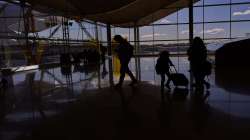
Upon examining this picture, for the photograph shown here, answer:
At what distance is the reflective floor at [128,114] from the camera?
370cm

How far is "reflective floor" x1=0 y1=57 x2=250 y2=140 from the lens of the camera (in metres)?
3.70

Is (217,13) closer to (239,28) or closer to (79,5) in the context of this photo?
(239,28)

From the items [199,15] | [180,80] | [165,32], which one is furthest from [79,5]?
[199,15]

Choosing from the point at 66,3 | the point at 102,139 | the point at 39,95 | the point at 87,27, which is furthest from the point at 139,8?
the point at 102,139

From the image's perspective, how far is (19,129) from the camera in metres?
4.02

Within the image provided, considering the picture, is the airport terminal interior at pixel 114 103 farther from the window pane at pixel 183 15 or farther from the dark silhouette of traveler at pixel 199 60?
the window pane at pixel 183 15

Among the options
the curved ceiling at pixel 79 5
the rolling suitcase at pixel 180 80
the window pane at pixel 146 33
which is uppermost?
the curved ceiling at pixel 79 5

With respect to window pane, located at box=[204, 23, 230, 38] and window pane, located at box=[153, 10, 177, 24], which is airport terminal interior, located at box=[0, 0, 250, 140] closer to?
window pane, located at box=[153, 10, 177, 24]

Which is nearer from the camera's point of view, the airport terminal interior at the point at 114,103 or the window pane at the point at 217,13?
the airport terminal interior at the point at 114,103

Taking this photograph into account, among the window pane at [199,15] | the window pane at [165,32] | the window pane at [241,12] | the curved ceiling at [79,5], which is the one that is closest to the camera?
the curved ceiling at [79,5]

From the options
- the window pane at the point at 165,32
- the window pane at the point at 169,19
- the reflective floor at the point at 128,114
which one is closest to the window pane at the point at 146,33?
the window pane at the point at 165,32

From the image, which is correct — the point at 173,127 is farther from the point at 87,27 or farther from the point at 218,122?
the point at 87,27

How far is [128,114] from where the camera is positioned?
4.74m

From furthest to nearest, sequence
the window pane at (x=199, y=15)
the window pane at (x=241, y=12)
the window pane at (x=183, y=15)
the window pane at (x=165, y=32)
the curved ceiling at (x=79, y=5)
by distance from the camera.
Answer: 1. the window pane at (x=165, y=32)
2. the window pane at (x=183, y=15)
3. the window pane at (x=199, y=15)
4. the window pane at (x=241, y=12)
5. the curved ceiling at (x=79, y=5)
